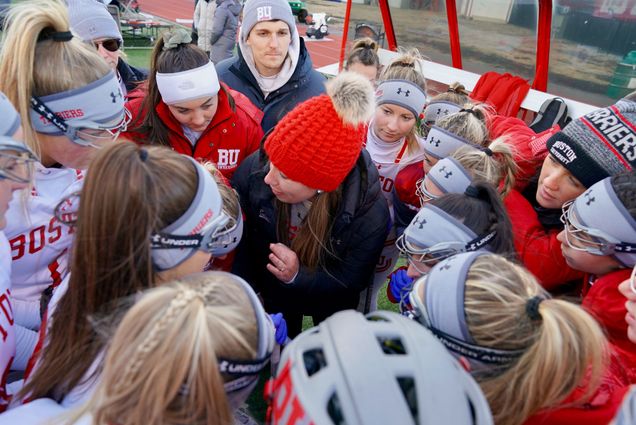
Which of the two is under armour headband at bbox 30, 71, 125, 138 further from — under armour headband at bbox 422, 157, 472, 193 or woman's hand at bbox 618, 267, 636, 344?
woman's hand at bbox 618, 267, 636, 344

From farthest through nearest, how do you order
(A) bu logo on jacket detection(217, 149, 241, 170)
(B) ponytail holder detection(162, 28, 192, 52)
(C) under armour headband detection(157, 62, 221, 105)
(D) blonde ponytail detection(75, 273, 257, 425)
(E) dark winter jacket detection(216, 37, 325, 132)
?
→ (E) dark winter jacket detection(216, 37, 325, 132), (A) bu logo on jacket detection(217, 149, 241, 170), (B) ponytail holder detection(162, 28, 192, 52), (C) under armour headband detection(157, 62, 221, 105), (D) blonde ponytail detection(75, 273, 257, 425)

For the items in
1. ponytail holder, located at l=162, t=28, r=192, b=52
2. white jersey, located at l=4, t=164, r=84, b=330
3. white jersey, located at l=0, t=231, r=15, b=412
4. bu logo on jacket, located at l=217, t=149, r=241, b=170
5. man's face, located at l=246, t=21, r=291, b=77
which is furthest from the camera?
man's face, located at l=246, t=21, r=291, b=77

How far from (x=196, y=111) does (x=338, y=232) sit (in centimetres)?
114

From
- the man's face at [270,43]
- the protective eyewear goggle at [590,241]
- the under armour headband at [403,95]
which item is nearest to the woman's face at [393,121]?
the under armour headband at [403,95]

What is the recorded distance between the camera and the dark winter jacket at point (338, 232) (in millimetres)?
2312

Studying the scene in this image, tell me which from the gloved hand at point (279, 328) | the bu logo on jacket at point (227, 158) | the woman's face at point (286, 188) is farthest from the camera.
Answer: the bu logo on jacket at point (227, 158)

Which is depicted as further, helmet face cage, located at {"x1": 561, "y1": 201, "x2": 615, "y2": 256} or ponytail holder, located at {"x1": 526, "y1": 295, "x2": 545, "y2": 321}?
helmet face cage, located at {"x1": 561, "y1": 201, "x2": 615, "y2": 256}

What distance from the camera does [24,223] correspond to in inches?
73.4

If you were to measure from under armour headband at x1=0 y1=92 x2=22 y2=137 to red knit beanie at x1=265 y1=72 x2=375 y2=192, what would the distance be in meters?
1.06

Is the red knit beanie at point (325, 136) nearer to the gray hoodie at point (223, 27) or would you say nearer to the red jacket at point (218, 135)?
the red jacket at point (218, 135)

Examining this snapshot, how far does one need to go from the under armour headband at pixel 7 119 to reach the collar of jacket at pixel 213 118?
1.29m

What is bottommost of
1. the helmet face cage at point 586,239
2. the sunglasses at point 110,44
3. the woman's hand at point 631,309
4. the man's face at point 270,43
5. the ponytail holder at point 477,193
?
the woman's hand at point 631,309

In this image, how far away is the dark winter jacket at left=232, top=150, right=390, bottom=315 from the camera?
2.31 meters

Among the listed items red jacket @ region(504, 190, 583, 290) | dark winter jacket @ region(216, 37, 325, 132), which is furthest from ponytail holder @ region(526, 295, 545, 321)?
dark winter jacket @ region(216, 37, 325, 132)
